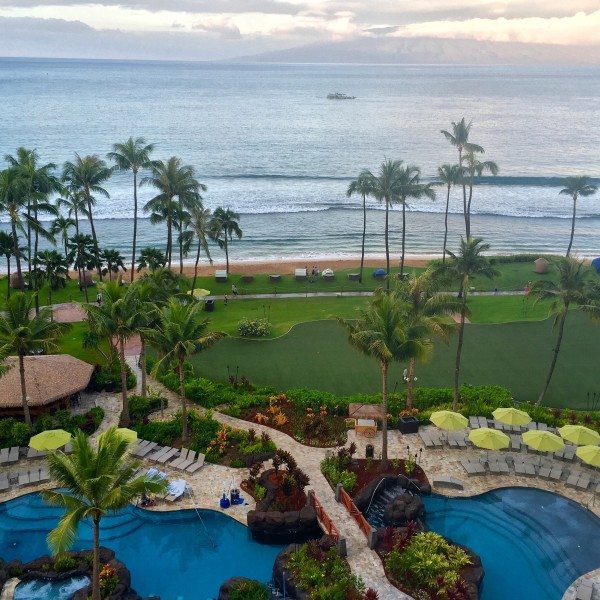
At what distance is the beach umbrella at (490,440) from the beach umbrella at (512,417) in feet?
4.93

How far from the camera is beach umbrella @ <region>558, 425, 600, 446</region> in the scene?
88.8 feet

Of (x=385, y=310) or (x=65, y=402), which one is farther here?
(x=65, y=402)

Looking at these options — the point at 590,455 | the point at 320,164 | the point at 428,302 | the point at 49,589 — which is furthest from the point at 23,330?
the point at 320,164

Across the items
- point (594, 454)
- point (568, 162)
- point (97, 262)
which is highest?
point (568, 162)

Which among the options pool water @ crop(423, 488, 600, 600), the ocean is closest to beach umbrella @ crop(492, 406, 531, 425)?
pool water @ crop(423, 488, 600, 600)

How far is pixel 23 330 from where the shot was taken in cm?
2720

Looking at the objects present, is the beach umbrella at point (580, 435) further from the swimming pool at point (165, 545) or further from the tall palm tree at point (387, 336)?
the swimming pool at point (165, 545)

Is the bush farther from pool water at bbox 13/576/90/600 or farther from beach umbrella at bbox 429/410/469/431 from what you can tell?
pool water at bbox 13/576/90/600

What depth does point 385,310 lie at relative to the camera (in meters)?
25.0

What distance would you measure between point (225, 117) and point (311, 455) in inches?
6548

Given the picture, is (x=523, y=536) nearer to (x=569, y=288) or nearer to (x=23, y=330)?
(x=569, y=288)

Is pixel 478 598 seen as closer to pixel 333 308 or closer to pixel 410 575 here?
pixel 410 575

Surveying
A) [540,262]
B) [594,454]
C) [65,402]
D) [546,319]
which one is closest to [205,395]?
[65,402]

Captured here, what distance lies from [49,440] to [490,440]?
18.8 metres
